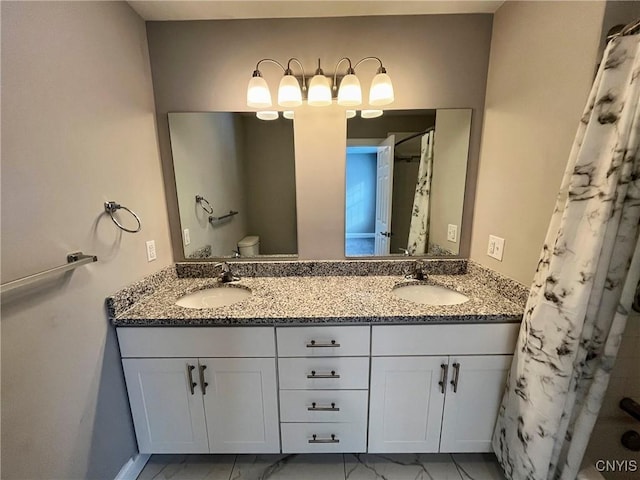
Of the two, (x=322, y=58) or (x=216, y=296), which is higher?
(x=322, y=58)

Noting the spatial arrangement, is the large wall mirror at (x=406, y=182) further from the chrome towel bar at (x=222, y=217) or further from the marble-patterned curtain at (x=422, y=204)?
the chrome towel bar at (x=222, y=217)

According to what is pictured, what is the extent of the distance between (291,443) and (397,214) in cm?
138

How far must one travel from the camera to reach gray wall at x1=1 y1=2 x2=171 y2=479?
0.82 m

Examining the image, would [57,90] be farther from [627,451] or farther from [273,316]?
[627,451]

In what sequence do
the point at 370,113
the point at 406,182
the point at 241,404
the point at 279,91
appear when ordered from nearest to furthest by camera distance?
the point at 241,404 → the point at 279,91 → the point at 370,113 → the point at 406,182

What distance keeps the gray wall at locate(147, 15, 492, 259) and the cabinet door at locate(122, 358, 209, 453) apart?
117 cm

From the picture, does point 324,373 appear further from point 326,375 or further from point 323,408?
point 323,408

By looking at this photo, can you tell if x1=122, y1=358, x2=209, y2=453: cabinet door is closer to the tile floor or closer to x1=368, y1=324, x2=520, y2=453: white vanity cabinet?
the tile floor

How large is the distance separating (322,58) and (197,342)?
1611 millimetres

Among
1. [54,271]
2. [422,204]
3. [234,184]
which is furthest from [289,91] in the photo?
[54,271]

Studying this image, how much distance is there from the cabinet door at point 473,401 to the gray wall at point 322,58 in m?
1.08

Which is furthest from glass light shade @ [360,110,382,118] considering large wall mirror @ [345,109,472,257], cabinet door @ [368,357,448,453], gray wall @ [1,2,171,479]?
cabinet door @ [368,357,448,453]

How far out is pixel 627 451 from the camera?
1.12 m

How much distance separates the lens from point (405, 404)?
127 cm
